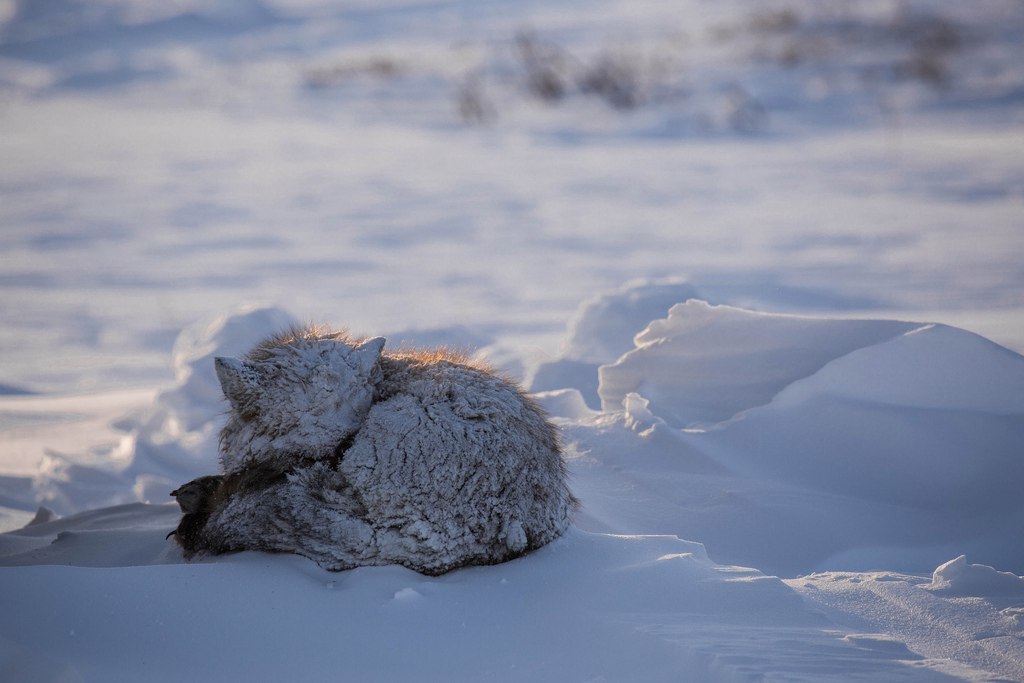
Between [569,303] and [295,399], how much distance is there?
16.1ft

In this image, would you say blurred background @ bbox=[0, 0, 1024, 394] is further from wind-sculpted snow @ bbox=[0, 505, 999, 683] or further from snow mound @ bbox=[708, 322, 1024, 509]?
wind-sculpted snow @ bbox=[0, 505, 999, 683]

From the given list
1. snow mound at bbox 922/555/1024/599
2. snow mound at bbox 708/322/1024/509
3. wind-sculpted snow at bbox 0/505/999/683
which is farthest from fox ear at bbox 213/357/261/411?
snow mound at bbox 922/555/1024/599

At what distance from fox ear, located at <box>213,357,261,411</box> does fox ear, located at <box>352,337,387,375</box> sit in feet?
1.00

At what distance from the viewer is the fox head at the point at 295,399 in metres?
3.03

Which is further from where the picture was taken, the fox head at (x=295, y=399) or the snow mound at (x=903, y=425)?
the snow mound at (x=903, y=425)

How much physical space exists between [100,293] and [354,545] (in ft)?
19.7

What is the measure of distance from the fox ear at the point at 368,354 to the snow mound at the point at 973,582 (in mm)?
1875

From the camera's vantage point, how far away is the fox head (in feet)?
9.93

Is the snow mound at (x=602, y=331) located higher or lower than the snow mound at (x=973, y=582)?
higher

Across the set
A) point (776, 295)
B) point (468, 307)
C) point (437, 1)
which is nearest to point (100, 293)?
point (468, 307)

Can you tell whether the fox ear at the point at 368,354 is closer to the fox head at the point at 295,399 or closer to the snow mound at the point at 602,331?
the fox head at the point at 295,399

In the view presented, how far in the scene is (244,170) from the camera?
12172 mm

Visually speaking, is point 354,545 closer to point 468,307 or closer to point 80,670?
point 80,670

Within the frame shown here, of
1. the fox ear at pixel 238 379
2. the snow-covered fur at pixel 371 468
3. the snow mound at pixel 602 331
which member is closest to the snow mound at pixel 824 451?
the snow-covered fur at pixel 371 468
